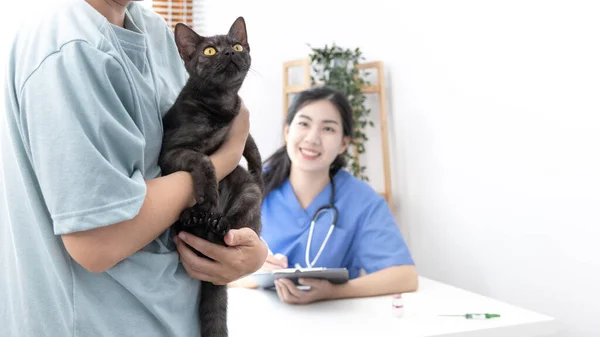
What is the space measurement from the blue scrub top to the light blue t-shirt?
50.8 inches

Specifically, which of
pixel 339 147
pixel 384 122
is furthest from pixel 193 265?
pixel 384 122

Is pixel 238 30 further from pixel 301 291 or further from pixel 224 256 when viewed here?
pixel 301 291

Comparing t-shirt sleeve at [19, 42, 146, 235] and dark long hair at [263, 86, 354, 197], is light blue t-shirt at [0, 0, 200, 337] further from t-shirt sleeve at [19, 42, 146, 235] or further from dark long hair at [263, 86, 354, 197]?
dark long hair at [263, 86, 354, 197]

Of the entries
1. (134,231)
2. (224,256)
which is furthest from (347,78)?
(134,231)

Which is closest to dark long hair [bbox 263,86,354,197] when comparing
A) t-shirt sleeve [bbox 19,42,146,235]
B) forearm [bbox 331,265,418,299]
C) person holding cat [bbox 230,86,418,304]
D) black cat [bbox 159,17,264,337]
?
person holding cat [bbox 230,86,418,304]

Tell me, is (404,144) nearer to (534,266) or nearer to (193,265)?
(534,266)

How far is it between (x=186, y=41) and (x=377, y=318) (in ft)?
3.03

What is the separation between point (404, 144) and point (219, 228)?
233 cm

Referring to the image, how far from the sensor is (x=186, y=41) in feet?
3.40

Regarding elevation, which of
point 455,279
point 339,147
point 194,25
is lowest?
point 455,279

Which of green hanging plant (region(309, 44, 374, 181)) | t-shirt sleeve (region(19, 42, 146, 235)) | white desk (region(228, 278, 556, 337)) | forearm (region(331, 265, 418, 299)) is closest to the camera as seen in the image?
t-shirt sleeve (region(19, 42, 146, 235))

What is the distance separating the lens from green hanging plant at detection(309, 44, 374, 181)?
2.90 metres

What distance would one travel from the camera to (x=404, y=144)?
3.06 m

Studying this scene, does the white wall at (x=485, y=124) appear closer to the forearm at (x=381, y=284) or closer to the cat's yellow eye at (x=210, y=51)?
the forearm at (x=381, y=284)
